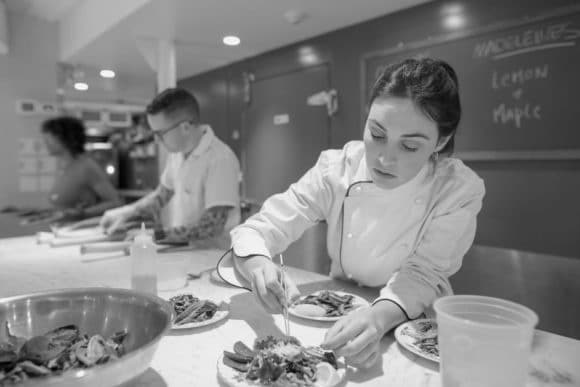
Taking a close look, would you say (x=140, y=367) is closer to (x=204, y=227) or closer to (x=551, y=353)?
(x=551, y=353)

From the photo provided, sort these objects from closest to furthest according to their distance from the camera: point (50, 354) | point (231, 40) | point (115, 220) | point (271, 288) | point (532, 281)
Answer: point (50, 354), point (271, 288), point (532, 281), point (115, 220), point (231, 40)

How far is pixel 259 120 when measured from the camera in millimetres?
4000

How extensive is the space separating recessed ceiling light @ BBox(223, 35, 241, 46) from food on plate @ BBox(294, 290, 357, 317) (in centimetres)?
259

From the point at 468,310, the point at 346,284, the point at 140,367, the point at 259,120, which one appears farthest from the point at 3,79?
the point at 468,310

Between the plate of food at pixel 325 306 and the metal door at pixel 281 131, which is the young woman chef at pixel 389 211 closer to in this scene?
the plate of food at pixel 325 306

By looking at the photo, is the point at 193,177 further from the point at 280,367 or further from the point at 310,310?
the point at 280,367

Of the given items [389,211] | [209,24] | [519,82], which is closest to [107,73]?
[209,24]

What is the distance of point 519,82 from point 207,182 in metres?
1.72

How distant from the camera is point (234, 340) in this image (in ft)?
3.13

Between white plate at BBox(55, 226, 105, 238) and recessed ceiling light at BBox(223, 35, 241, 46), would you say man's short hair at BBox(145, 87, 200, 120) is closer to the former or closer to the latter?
white plate at BBox(55, 226, 105, 238)

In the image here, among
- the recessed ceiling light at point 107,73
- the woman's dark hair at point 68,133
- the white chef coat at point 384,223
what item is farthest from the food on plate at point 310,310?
the recessed ceiling light at point 107,73

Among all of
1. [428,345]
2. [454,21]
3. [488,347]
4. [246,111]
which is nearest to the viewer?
[488,347]

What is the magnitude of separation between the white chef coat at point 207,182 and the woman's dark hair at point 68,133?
119 centimetres

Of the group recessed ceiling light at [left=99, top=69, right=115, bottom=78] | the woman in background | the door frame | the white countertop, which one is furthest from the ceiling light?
recessed ceiling light at [left=99, top=69, right=115, bottom=78]
